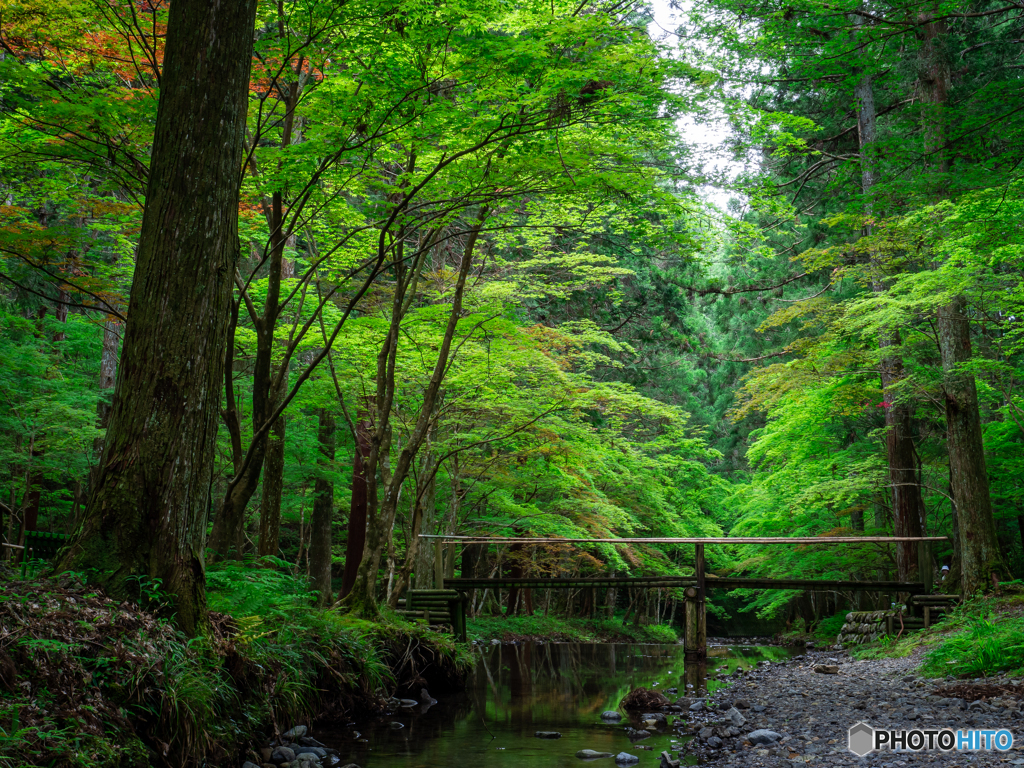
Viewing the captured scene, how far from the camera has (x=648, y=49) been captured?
525 cm

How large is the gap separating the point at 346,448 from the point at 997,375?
1081cm

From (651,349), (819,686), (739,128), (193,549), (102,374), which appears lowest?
(819,686)

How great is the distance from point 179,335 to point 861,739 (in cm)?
456

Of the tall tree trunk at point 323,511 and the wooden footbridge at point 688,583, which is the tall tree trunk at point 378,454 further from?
the tall tree trunk at point 323,511

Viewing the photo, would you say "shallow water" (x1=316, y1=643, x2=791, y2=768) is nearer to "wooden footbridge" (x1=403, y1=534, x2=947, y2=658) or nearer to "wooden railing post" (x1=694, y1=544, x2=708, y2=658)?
"wooden railing post" (x1=694, y1=544, x2=708, y2=658)

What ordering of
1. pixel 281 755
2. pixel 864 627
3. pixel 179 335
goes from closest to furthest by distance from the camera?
pixel 179 335 < pixel 281 755 < pixel 864 627

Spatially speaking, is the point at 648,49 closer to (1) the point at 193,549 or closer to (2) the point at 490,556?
(1) the point at 193,549

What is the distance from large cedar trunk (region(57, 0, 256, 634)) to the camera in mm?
3828

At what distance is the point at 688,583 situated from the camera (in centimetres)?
1109

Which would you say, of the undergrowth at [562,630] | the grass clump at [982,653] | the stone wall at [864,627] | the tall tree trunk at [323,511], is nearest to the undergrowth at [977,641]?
the grass clump at [982,653]

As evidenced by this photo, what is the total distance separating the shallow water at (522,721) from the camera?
4.85m

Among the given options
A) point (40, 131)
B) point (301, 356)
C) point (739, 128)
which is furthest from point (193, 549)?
point (301, 356)

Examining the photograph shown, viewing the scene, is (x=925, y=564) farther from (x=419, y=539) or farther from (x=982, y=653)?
(x=419, y=539)

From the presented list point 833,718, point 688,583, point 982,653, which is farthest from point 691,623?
point 833,718
